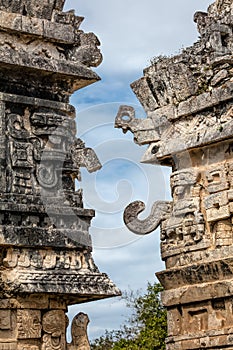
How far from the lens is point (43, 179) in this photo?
9.62 meters

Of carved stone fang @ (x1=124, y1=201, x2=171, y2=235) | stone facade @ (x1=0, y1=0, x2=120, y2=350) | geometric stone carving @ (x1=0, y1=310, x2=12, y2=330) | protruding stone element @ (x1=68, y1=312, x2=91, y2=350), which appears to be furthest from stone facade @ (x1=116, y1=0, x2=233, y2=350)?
geometric stone carving @ (x1=0, y1=310, x2=12, y2=330)

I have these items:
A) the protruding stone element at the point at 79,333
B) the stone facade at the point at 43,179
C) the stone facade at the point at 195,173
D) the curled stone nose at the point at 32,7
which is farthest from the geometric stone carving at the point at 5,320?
the curled stone nose at the point at 32,7

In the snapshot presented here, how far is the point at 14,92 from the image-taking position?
32.0 ft

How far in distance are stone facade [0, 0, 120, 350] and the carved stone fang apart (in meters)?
1.42

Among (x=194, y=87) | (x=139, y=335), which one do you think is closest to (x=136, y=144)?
(x=194, y=87)

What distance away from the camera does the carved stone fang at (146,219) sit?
11.1 meters

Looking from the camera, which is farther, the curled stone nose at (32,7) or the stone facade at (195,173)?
the stone facade at (195,173)

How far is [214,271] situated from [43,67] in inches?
128

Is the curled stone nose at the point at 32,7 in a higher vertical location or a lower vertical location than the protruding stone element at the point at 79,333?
higher

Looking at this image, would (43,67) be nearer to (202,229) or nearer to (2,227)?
(2,227)

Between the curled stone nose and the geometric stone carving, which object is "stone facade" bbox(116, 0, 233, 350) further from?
the geometric stone carving

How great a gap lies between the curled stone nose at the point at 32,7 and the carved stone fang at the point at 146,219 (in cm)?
281

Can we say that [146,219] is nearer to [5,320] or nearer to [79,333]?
[79,333]

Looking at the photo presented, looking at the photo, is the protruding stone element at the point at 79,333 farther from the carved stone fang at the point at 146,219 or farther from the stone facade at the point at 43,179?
the carved stone fang at the point at 146,219
